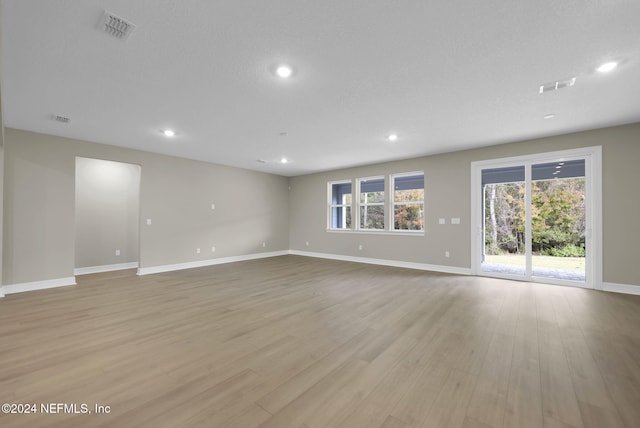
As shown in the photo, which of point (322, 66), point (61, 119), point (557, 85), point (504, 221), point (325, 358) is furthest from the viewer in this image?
point (504, 221)

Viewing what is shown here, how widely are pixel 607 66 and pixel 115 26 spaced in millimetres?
4366

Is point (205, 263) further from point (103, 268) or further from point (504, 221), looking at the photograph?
point (504, 221)

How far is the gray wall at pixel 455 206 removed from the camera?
13.1 feet

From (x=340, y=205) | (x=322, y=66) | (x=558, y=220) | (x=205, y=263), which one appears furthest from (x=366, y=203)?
(x=322, y=66)

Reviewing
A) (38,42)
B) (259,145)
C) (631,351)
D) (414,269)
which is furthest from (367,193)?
(38,42)

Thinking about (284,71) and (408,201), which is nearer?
(284,71)

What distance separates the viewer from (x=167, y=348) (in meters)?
2.32

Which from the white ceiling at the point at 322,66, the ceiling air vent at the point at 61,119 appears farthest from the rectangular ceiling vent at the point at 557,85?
the ceiling air vent at the point at 61,119

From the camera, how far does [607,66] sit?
96.7 inches

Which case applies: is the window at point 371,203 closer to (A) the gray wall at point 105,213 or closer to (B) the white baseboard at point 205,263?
(B) the white baseboard at point 205,263

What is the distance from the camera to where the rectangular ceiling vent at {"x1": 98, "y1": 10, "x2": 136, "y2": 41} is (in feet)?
6.08

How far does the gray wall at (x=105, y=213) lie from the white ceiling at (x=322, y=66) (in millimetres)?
1808

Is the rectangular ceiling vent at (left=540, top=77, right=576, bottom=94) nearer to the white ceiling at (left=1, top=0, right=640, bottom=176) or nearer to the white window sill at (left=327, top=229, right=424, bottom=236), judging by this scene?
the white ceiling at (left=1, top=0, right=640, bottom=176)

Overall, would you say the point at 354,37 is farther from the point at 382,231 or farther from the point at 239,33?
the point at 382,231
